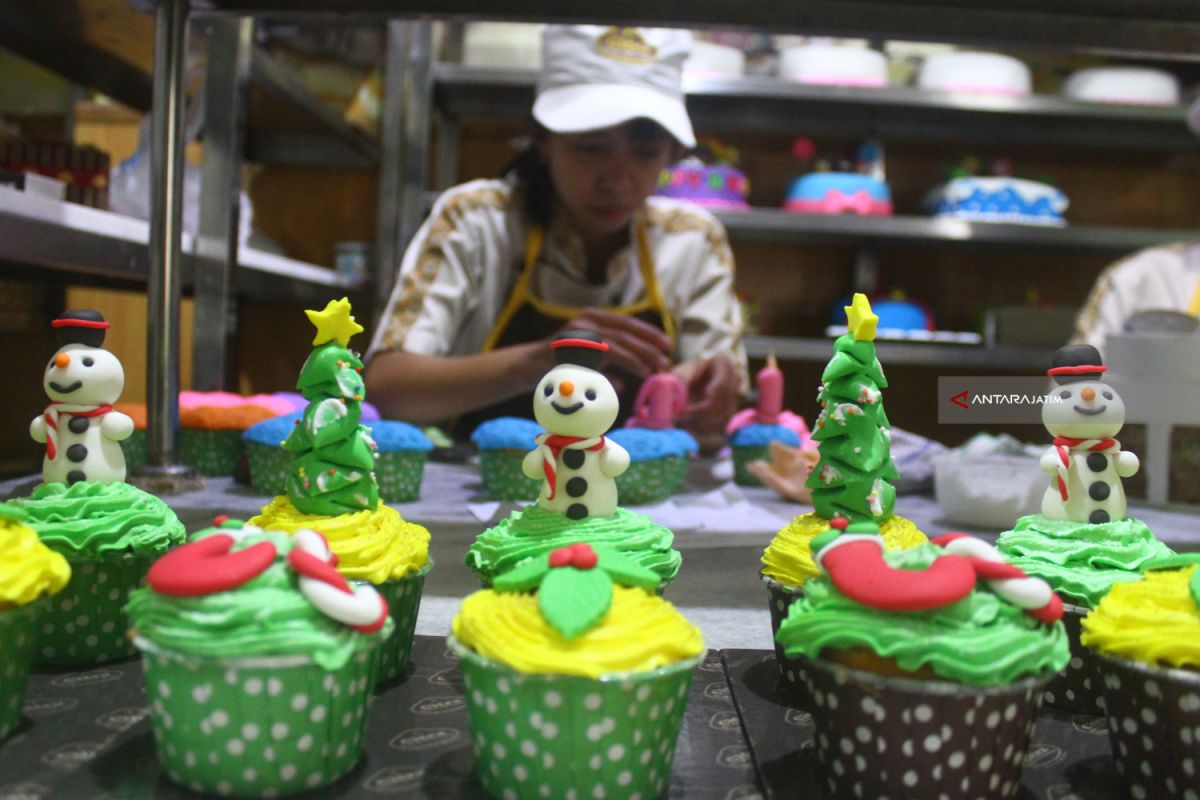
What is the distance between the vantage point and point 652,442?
2.13 m

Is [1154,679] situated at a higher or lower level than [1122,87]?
lower

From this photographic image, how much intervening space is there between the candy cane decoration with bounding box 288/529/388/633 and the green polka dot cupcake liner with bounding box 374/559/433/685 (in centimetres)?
22

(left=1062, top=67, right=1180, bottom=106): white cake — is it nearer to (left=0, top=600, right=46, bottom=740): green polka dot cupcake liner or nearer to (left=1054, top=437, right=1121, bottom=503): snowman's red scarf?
(left=1054, top=437, right=1121, bottom=503): snowman's red scarf

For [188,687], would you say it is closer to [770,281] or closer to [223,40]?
[223,40]

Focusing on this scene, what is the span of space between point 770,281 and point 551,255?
5.44 feet

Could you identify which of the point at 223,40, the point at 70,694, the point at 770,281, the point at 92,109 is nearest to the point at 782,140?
the point at 770,281

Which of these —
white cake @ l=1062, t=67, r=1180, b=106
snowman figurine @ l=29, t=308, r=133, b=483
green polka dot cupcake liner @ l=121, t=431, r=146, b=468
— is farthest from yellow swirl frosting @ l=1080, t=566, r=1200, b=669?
white cake @ l=1062, t=67, r=1180, b=106

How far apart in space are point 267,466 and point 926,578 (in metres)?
1.35

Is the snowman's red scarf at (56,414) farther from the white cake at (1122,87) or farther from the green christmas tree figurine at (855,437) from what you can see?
the white cake at (1122,87)

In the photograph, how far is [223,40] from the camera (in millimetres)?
2688

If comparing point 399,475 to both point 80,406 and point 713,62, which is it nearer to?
point 80,406

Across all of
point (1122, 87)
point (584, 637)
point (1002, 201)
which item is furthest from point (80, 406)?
point (1122, 87)

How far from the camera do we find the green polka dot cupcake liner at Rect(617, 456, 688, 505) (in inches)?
80.8

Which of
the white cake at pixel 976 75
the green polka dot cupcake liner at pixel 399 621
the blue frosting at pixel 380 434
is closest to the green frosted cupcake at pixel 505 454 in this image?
the blue frosting at pixel 380 434
